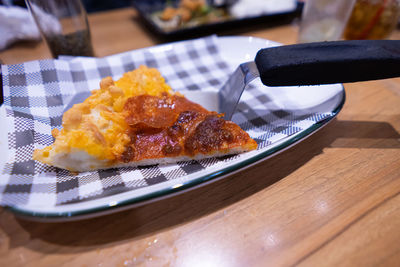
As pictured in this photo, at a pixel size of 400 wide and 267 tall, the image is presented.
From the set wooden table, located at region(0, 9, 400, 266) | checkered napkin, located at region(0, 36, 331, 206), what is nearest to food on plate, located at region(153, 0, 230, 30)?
checkered napkin, located at region(0, 36, 331, 206)

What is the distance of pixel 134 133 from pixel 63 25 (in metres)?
1.08

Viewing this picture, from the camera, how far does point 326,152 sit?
110 cm

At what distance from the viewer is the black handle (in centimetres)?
93

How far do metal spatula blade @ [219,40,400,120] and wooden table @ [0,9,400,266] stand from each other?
0.32 m

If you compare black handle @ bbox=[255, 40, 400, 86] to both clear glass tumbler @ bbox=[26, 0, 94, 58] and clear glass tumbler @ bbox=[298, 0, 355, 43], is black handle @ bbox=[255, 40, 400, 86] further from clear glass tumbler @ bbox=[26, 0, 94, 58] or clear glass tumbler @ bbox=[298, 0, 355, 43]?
clear glass tumbler @ bbox=[26, 0, 94, 58]

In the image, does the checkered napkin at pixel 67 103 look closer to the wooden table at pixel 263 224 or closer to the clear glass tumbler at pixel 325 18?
the wooden table at pixel 263 224

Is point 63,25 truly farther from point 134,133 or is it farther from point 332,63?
point 332,63

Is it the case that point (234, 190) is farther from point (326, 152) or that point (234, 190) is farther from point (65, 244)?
point (65, 244)

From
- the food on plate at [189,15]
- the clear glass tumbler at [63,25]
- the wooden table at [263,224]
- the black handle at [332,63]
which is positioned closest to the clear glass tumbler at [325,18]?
the food on plate at [189,15]

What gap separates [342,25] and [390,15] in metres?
0.36

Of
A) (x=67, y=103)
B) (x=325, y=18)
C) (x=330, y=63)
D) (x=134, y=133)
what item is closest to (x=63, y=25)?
(x=67, y=103)

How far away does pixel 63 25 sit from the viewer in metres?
1.59

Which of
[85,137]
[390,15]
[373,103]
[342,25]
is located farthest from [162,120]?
[390,15]

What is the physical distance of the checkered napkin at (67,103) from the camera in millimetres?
825
